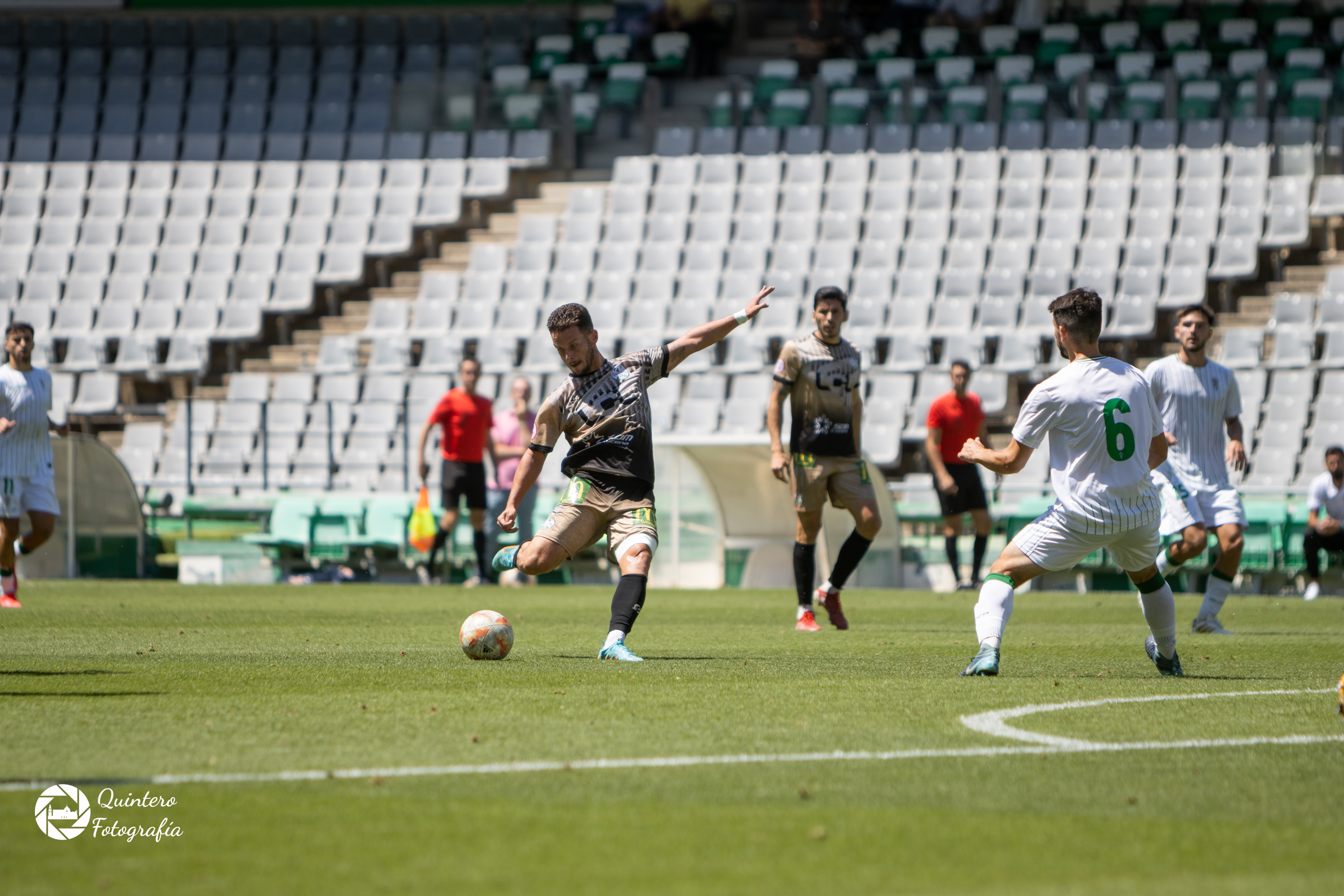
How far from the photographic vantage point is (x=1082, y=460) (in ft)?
22.7

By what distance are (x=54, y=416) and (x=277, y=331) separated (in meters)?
4.02

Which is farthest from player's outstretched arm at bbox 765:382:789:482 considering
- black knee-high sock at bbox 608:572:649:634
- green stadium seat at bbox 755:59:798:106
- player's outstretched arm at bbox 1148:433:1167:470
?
green stadium seat at bbox 755:59:798:106

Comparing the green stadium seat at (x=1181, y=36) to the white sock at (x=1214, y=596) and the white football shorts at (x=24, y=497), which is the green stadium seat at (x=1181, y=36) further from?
the white football shorts at (x=24, y=497)

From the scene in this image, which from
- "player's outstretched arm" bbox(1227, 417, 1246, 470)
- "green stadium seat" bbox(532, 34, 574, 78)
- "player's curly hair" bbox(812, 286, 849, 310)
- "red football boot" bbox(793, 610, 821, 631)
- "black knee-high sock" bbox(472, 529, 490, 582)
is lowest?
"black knee-high sock" bbox(472, 529, 490, 582)

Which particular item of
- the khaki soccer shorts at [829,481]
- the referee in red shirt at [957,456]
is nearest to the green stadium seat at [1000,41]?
the referee in red shirt at [957,456]

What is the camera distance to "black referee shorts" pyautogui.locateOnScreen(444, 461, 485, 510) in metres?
16.6

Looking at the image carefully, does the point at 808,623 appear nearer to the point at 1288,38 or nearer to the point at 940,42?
the point at 940,42

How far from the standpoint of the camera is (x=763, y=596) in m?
15.2

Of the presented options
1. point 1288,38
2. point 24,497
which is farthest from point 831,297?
point 1288,38

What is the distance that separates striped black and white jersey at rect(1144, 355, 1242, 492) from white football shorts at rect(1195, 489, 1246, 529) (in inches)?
1.5

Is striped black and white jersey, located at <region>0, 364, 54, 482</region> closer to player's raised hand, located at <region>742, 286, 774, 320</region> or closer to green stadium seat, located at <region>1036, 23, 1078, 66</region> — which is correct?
player's raised hand, located at <region>742, 286, 774, 320</region>

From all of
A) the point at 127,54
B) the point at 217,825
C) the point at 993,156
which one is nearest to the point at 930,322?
the point at 993,156

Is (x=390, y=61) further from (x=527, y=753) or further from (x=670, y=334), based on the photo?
(x=527, y=753)

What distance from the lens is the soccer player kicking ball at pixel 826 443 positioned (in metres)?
10.3
